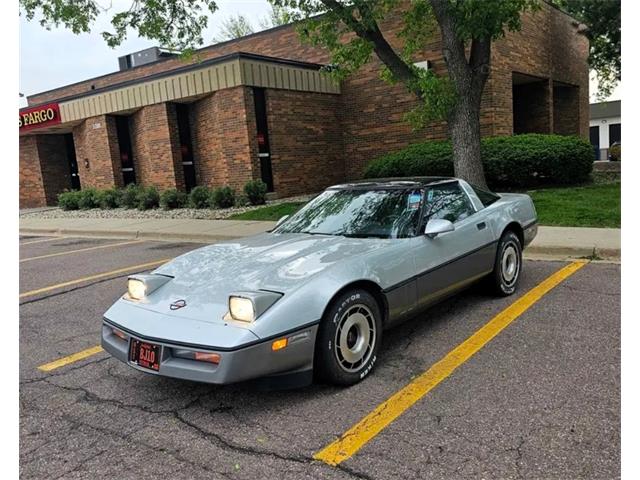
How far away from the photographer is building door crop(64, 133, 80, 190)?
2275 centimetres

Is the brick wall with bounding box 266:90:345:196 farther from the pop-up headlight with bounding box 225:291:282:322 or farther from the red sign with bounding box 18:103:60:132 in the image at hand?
the pop-up headlight with bounding box 225:291:282:322

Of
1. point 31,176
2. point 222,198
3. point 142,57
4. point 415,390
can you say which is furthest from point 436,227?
point 142,57

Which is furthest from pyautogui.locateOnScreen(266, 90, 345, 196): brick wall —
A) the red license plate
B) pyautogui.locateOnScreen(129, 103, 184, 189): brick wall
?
the red license plate

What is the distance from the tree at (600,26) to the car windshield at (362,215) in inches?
674

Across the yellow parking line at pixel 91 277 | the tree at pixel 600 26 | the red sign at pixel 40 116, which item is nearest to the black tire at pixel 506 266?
the yellow parking line at pixel 91 277

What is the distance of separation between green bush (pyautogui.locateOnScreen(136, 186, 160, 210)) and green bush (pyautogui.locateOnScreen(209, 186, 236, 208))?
2435 mm

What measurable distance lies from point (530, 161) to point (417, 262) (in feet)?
31.3

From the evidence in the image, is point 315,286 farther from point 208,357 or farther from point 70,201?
point 70,201

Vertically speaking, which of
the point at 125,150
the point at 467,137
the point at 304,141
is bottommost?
the point at 467,137

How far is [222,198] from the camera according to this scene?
1473cm

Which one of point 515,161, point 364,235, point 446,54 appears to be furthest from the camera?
point 515,161

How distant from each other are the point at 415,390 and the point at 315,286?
0.96 meters

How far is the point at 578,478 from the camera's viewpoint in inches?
97.2

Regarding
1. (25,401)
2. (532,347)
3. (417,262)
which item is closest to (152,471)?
(25,401)
